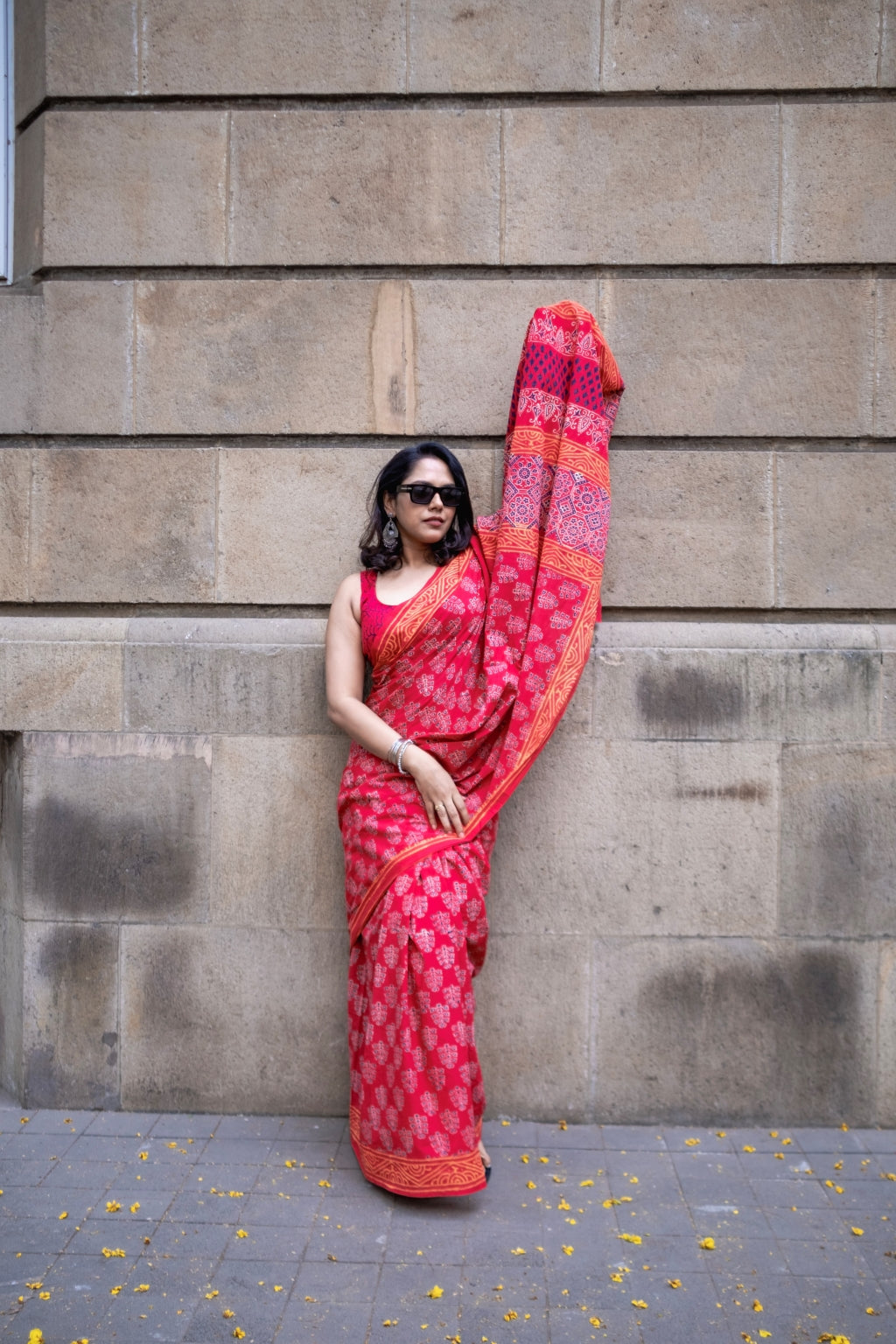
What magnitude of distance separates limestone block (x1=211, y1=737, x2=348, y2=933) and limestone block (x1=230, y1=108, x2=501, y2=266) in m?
1.95

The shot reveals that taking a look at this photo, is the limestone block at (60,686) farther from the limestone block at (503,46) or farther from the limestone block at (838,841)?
the limestone block at (838,841)

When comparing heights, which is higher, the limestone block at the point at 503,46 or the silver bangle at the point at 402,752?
the limestone block at the point at 503,46

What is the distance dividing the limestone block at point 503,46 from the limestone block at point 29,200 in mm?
1546

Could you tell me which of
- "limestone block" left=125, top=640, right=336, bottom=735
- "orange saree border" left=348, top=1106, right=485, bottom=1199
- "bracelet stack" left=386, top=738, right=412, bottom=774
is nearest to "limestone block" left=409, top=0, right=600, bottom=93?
"limestone block" left=125, top=640, right=336, bottom=735

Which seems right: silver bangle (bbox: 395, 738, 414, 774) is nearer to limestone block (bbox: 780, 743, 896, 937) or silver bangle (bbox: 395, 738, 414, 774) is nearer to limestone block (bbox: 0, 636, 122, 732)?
limestone block (bbox: 0, 636, 122, 732)

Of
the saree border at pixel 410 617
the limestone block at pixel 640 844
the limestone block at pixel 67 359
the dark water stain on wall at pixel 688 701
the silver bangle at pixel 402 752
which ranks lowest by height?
the limestone block at pixel 640 844

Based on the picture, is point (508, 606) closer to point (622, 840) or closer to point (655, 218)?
point (622, 840)

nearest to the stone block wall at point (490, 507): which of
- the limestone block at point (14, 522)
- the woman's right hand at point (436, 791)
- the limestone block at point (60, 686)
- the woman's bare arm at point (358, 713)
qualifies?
the limestone block at point (60, 686)

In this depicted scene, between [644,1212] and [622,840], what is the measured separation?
1301mm

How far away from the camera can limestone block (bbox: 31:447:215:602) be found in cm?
429

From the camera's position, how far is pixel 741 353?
416cm

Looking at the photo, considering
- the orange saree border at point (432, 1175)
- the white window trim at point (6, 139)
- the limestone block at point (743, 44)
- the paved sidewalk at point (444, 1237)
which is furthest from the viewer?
the white window trim at point (6, 139)

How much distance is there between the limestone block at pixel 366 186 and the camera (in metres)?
4.16

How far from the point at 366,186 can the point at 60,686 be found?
232cm
